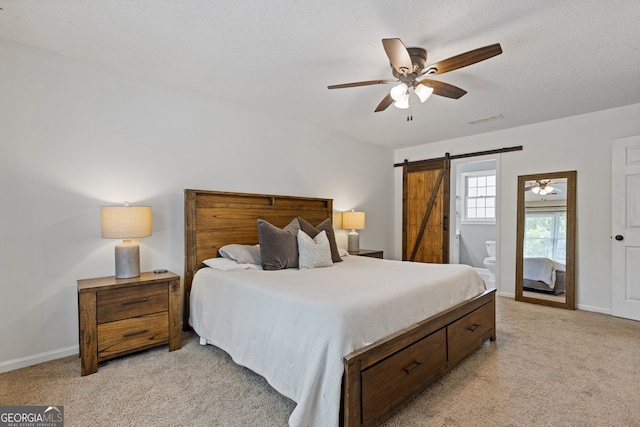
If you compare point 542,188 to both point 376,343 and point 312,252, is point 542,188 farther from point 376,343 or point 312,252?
point 376,343

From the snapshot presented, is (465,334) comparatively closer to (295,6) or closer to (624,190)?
(295,6)

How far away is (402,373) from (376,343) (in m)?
0.33

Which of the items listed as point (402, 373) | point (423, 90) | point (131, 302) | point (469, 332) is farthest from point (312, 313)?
point (423, 90)

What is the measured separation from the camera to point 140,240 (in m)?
2.90

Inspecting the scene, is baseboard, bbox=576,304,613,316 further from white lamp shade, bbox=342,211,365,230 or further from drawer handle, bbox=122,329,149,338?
drawer handle, bbox=122,329,149,338

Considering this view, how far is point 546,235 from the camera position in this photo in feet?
13.6

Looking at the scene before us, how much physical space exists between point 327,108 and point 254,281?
226 cm

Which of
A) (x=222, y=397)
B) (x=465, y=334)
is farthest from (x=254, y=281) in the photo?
(x=465, y=334)

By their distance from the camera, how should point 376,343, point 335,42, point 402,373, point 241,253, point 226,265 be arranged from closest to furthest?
point 376,343 < point 402,373 < point 335,42 < point 226,265 < point 241,253

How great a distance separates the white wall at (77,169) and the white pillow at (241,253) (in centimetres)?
46

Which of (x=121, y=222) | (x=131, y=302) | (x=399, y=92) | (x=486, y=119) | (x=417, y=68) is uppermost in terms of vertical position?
(x=486, y=119)

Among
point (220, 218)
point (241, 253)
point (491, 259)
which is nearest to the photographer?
point (241, 253)

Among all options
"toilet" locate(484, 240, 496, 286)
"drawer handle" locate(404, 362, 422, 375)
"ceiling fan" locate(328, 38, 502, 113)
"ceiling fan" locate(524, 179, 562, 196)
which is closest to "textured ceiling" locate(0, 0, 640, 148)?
"ceiling fan" locate(328, 38, 502, 113)

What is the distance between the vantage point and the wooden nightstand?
223 cm
